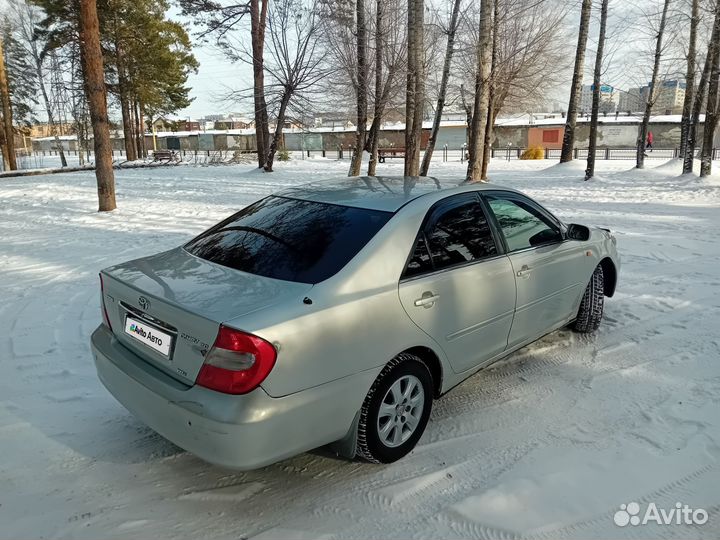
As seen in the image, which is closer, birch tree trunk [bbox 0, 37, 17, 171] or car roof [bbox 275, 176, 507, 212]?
car roof [bbox 275, 176, 507, 212]

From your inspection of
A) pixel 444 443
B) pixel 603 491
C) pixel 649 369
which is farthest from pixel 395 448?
pixel 649 369

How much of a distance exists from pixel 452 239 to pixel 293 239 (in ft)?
3.30

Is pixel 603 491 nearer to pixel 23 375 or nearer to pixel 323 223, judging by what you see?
pixel 323 223

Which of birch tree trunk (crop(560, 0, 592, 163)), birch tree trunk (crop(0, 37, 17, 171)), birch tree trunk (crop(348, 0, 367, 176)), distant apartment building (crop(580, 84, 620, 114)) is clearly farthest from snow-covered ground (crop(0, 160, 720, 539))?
distant apartment building (crop(580, 84, 620, 114))

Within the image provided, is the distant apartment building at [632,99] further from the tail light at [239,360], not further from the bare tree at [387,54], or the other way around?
the tail light at [239,360]

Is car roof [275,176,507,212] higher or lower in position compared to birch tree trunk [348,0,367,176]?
lower

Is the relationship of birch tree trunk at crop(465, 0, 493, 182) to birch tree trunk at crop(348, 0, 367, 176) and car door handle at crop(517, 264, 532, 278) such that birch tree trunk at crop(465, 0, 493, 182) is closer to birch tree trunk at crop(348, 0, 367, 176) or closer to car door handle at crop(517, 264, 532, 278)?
birch tree trunk at crop(348, 0, 367, 176)

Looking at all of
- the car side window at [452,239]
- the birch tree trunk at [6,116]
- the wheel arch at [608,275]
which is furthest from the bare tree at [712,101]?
the birch tree trunk at [6,116]

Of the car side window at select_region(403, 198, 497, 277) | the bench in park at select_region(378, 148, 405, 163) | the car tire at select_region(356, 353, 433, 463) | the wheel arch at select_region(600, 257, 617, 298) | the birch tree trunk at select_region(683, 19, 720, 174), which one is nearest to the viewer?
the car tire at select_region(356, 353, 433, 463)

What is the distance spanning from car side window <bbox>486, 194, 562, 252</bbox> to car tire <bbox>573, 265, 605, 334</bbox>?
760 mm

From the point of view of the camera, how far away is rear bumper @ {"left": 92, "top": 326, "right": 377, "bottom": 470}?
2.30 metres

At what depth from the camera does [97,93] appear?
35.3 ft

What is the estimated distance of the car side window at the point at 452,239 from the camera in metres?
3.06

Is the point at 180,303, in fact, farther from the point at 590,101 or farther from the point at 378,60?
the point at 590,101
